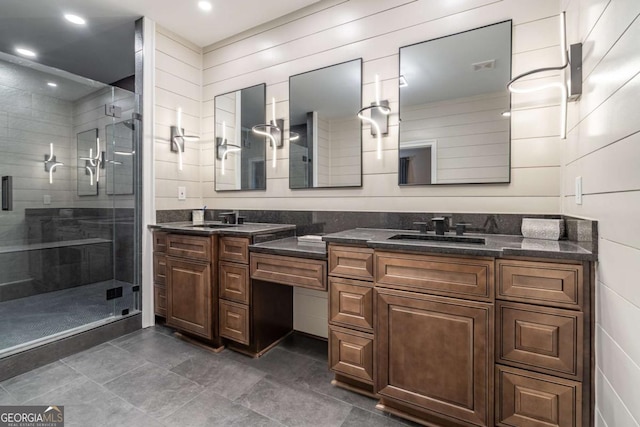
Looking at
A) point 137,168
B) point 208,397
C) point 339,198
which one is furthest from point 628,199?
point 137,168

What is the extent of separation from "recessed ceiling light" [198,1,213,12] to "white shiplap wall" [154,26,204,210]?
1.92 ft

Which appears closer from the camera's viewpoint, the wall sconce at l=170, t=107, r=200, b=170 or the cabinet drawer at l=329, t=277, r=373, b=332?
the cabinet drawer at l=329, t=277, r=373, b=332

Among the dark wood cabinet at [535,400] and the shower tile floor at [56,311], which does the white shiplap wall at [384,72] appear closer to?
the dark wood cabinet at [535,400]

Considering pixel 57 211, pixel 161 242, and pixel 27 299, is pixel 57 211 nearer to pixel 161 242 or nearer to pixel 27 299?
pixel 27 299

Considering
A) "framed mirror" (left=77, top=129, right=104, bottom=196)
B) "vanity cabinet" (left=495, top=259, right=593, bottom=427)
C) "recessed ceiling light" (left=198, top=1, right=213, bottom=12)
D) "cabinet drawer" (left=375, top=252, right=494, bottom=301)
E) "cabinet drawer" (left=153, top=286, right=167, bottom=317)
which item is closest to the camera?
"vanity cabinet" (left=495, top=259, right=593, bottom=427)

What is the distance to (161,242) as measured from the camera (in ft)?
8.89

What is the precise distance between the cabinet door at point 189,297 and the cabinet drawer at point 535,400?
6.40 feet

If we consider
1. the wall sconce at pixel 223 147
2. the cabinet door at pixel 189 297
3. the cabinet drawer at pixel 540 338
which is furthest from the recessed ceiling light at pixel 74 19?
the cabinet drawer at pixel 540 338

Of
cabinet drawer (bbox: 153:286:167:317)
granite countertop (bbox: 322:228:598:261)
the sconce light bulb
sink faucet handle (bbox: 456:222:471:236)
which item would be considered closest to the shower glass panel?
cabinet drawer (bbox: 153:286:167:317)

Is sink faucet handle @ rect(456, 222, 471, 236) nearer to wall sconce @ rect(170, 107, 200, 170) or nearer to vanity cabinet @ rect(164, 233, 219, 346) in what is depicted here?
vanity cabinet @ rect(164, 233, 219, 346)

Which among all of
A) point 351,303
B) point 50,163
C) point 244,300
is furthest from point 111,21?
point 351,303

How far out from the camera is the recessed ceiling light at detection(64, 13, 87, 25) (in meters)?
2.69

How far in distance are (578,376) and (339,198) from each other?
1.73 m

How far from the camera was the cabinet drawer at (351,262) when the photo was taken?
5.50 feet
